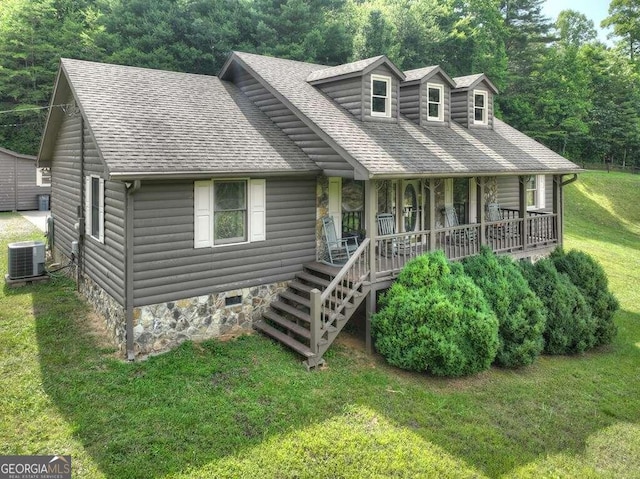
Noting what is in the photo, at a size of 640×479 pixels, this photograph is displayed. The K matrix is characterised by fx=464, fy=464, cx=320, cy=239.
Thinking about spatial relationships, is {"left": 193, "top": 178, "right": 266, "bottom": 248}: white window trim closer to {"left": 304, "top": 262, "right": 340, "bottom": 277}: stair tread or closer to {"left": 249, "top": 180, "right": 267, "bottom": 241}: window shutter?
{"left": 249, "top": 180, "right": 267, "bottom": 241}: window shutter

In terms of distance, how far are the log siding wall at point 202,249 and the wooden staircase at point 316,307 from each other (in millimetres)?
554

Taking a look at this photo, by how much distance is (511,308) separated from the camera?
965cm

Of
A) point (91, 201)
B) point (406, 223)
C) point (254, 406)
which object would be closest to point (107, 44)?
point (91, 201)

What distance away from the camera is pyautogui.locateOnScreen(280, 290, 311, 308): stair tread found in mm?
9198

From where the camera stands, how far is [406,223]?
12773 millimetres

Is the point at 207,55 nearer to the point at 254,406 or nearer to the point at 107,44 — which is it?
the point at 107,44

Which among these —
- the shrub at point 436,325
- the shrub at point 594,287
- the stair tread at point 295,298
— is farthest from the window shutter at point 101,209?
the shrub at point 594,287

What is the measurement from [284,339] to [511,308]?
4.75 m

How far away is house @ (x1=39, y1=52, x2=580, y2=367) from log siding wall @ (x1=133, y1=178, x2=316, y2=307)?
3cm

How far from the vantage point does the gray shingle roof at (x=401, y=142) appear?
962 cm

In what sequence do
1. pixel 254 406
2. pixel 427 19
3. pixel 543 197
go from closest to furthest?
pixel 254 406 → pixel 543 197 → pixel 427 19

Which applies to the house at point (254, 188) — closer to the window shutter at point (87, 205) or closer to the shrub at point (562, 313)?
the window shutter at point (87, 205)

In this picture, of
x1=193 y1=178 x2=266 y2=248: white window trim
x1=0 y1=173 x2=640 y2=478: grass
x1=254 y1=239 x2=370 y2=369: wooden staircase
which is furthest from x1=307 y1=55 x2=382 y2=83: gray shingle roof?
x1=0 y1=173 x2=640 y2=478: grass

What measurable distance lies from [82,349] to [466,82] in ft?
43.0
